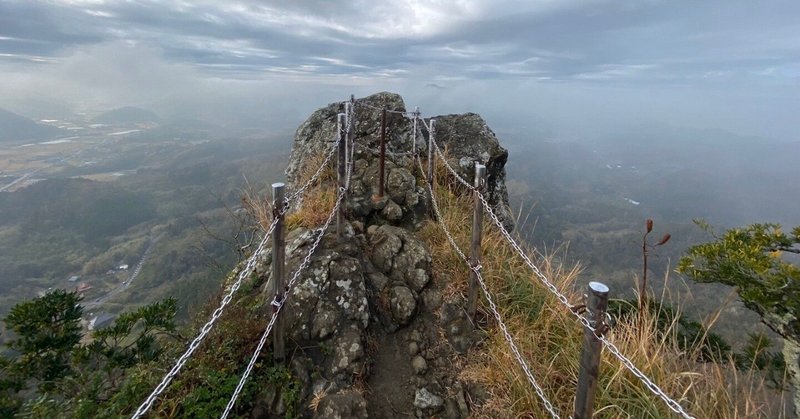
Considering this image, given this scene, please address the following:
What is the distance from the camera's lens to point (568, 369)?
11.7 ft

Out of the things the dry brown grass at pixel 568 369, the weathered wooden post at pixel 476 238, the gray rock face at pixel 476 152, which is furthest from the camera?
the gray rock face at pixel 476 152

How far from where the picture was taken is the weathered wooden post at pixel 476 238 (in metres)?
4.23

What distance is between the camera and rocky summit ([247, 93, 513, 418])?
12.5 feet

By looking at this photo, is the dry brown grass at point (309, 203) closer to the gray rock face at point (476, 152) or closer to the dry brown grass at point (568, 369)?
the dry brown grass at point (568, 369)

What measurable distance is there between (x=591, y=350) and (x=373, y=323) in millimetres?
2996

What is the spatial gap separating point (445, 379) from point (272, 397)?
1853 millimetres

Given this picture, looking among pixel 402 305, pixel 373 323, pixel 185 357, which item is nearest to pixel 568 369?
pixel 402 305

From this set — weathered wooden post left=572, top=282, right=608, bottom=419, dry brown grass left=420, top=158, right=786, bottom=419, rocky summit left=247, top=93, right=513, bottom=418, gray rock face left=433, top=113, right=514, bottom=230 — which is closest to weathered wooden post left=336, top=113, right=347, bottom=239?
rocky summit left=247, top=93, right=513, bottom=418

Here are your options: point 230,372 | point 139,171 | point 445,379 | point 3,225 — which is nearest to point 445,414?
point 445,379

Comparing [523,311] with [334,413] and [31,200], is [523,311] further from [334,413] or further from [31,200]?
[31,200]

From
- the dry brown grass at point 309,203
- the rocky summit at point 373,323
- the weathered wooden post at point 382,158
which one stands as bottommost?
the rocky summit at point 373,323

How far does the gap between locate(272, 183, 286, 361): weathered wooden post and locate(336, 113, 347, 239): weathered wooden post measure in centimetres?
189

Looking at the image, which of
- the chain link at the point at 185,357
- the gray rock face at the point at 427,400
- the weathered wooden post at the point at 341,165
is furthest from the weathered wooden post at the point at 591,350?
the weathered wooden post at the point at 341,165

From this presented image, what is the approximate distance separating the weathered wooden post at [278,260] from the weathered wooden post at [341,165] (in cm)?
189
